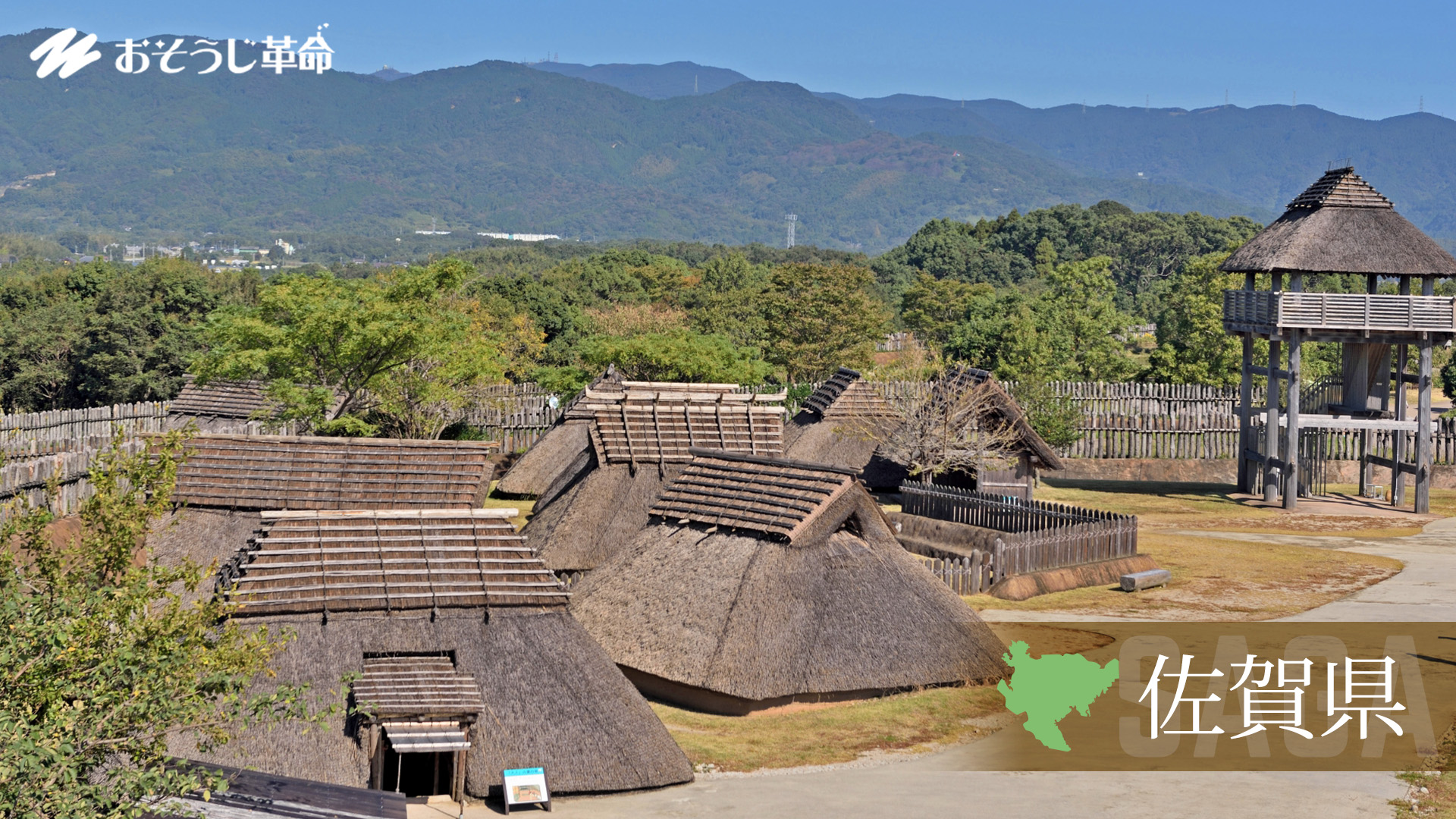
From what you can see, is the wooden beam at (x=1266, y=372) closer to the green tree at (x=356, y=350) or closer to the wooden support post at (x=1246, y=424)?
the wooden support post at (x=1246, y=424)

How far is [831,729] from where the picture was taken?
725 inches

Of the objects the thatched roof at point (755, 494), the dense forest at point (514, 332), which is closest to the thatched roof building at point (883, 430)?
the dense forest at point (514, 332)

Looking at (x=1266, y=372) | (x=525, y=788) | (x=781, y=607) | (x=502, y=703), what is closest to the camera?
(x=525, y=788)

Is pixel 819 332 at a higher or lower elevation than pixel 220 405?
higher

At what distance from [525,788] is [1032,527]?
56.6ft

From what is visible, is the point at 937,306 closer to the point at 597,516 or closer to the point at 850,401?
the point at 850,401

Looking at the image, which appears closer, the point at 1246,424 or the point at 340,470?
the point at 340,470

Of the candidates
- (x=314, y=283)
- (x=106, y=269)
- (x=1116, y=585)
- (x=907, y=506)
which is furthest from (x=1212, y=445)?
(x=106, y=269)

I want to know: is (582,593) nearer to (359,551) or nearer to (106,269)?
(359,551)

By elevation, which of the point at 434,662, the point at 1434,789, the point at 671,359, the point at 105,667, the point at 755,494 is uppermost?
the point at 671,359

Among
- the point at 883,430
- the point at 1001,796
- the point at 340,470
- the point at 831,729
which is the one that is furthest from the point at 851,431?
the point at 1001,796

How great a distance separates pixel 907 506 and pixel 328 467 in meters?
15.0

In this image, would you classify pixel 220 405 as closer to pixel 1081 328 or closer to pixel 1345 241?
pixel 1345 241

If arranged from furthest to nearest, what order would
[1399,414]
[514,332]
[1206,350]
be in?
[514,332]
[1206,350]
[1399,414]
